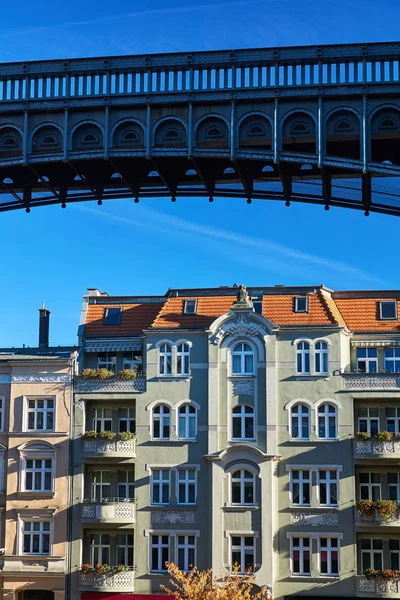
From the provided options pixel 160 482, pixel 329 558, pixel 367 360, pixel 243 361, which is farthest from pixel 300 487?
pixel 367 360

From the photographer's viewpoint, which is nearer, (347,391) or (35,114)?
(35,114)

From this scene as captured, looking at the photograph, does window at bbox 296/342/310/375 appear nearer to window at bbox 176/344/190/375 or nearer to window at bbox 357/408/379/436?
window at bbox 357/408/379/436

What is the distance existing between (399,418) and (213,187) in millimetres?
20225

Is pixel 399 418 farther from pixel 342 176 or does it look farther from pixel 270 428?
pixel 342 176

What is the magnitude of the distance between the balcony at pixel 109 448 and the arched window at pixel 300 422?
21.3 feet

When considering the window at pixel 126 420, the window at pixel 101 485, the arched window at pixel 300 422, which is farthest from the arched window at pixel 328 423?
the window at pixel 101 485

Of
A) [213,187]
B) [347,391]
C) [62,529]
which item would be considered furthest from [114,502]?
[213,187]

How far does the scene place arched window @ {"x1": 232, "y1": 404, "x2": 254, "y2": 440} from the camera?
4544 centimetres

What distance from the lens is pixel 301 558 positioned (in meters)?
44.2

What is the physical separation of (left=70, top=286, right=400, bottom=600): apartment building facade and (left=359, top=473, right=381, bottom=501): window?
0.26 ft

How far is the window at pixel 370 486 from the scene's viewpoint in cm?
4469

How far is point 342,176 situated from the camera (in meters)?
26.6

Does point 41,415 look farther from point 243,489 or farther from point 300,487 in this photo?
point 300,487

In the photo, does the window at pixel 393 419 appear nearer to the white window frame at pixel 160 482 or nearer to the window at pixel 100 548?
the white window frame at pixel 160 482
